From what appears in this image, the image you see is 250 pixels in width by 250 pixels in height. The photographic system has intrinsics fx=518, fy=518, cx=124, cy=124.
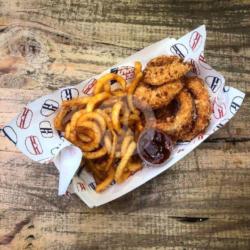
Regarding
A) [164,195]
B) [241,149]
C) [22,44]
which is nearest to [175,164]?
[164,195]

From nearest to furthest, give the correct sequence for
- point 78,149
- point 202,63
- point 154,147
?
point 78,149 < point 154,147 < point 202,63

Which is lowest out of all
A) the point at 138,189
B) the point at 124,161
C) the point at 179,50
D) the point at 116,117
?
the point at 138,189

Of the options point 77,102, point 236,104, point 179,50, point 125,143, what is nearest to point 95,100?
point 77,102

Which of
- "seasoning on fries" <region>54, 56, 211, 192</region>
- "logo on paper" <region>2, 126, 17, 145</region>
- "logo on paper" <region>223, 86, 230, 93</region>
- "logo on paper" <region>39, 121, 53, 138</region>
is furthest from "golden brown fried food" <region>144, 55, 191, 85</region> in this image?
"logo on paper" <region>2, 126, 17, 145</region>

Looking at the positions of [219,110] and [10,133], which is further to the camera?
[219,110]

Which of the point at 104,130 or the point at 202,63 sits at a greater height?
the point at 202,63

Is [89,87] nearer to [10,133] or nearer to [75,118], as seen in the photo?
[75,118]

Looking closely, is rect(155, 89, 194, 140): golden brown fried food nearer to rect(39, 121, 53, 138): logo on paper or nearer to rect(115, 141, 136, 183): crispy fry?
rect(115, 141, 136, 183): crispy fry
